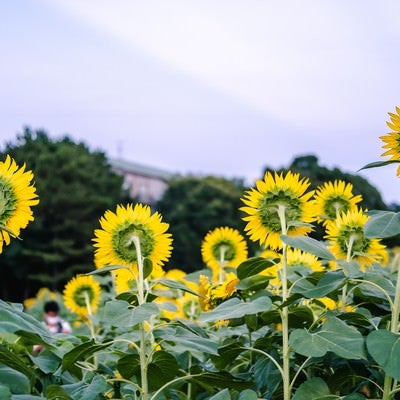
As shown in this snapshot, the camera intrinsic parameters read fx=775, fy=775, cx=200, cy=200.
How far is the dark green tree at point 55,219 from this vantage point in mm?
35750

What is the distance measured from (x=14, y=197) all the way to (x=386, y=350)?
40.2 inches

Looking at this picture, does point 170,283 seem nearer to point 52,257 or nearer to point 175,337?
point 175,337

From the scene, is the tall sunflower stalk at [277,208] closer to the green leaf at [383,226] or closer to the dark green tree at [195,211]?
the green leaf at [383,226]

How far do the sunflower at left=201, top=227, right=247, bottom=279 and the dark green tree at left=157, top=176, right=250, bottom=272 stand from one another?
36.6 meters

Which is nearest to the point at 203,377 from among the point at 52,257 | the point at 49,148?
the point at 52,257

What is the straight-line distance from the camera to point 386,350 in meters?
1.83

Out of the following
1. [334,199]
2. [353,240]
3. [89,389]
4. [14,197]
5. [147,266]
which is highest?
[334,199]

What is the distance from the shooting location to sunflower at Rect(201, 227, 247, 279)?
3.58 m

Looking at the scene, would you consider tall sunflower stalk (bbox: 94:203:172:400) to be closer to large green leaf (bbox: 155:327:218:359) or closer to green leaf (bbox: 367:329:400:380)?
large green leaf (bbox: 155:327:218:359)

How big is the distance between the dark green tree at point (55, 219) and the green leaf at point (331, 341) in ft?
109

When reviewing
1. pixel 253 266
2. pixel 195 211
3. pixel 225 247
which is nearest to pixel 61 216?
pixel 195 211

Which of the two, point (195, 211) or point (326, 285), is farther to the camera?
point (195, 211)

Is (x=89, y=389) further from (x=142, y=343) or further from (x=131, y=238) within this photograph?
(x=131, y=238)

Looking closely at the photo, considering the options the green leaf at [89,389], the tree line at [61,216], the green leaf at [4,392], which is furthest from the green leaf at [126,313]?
the tree line at [61,216]
